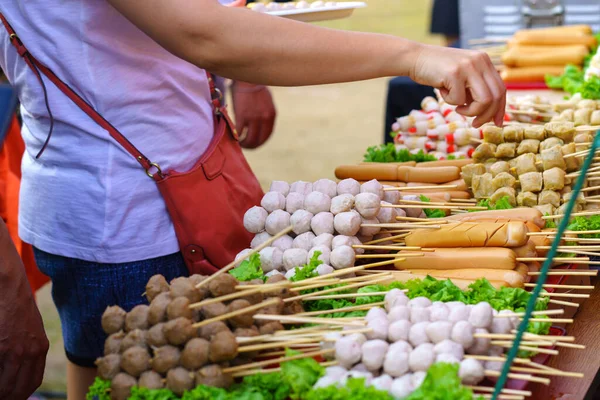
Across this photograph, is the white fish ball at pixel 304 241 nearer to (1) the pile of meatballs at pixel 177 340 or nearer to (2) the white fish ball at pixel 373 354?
(1) the pile of meatballs at pixel 177 340

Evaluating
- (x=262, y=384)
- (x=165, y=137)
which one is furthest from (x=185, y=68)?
(x=262, y=384)

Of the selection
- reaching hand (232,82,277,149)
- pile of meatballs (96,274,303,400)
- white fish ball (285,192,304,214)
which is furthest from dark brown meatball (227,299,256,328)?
reaching hand (232,82,277,149)

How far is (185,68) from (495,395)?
1450mm

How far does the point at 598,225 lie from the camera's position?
262cm

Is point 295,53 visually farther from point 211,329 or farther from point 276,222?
point 211,329

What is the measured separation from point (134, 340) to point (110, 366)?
8 cm

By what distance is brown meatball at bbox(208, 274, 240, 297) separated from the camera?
6.31ft

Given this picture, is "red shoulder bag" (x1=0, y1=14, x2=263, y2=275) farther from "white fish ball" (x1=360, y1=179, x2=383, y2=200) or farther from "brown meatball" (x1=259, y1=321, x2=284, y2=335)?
"brown meatball" (x1=259, y1=321, x2=284, y2=335)

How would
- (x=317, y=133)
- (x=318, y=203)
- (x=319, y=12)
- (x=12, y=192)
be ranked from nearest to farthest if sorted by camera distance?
(x=318, y=203) → (x=319, y=12) → (x=12, y=192) → (x=317, y=133)

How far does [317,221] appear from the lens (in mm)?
2430

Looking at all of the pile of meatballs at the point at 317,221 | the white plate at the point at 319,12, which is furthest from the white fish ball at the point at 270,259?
the white plate at the point at 319,12

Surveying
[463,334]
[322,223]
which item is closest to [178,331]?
[463,334]

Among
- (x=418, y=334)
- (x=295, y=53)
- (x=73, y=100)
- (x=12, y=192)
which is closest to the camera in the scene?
(x=418, y=334)

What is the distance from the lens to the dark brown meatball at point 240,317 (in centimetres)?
187
